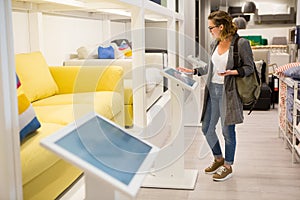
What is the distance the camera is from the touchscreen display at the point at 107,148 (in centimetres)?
123

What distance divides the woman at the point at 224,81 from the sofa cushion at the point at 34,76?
1.58 m

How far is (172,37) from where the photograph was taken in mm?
5125

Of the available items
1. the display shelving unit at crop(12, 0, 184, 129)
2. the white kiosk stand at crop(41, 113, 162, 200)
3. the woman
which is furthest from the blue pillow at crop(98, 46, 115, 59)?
the white kiosk stand at crop(41, 113, 162, 200)

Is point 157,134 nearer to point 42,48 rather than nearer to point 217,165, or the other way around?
point 217,165

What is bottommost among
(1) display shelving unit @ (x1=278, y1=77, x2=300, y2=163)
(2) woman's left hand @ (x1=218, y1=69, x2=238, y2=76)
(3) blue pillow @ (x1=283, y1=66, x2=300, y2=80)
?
(1) display shelving unit @ (x1=278, y1=77, x2=300, y2=163)

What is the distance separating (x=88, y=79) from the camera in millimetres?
4129

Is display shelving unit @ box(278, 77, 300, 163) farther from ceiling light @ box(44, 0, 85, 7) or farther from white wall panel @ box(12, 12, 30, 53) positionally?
white wall panel @ box(12, 12, 30, 53)

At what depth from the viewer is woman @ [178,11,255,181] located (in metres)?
3.11

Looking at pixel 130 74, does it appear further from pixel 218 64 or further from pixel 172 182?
pixel 172 182

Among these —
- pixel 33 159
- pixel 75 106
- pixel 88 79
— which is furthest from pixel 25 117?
pixel 88 79

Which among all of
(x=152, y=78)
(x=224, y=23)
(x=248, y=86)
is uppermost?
(x=224, y=23)

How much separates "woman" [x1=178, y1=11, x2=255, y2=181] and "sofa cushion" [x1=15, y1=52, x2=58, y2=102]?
1.58 meters

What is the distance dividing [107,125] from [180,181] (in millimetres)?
1770

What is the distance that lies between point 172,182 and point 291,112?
158 centimetres
